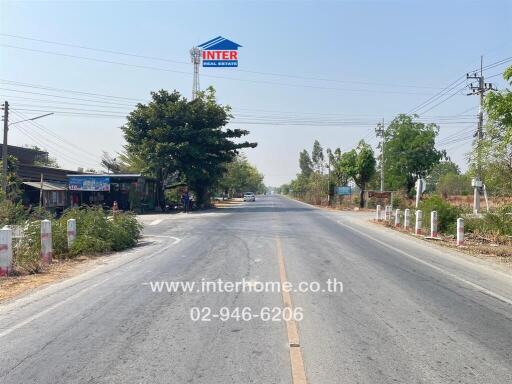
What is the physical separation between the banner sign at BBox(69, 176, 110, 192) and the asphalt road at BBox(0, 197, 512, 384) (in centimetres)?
2793

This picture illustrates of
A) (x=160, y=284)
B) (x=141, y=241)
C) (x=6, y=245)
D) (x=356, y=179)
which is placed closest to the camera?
(x=160, y=284)

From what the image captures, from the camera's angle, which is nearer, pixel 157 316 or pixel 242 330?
pixel 242 330

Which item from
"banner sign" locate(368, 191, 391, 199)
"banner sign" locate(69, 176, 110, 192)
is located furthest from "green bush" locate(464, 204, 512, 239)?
"banner sign" locate(69, 176, 110, 192)

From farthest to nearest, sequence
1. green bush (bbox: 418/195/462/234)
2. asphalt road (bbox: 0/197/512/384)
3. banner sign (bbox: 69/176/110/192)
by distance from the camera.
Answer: banner sign (bbox: 69/176/110/192) < green bush (bbox: 418/195/462/234) < asphalt road (bbox: 0/197/512/384)

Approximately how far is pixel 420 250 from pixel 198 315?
35.1 ft

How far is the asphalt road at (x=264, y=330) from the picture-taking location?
4.70 metres

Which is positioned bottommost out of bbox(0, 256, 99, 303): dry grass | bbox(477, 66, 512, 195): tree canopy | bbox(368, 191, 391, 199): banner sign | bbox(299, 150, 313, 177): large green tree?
bbox(0, 256, 99, 303): dry grass

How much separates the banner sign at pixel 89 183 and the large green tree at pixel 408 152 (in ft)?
106

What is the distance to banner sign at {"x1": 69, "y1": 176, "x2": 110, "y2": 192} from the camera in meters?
37.8

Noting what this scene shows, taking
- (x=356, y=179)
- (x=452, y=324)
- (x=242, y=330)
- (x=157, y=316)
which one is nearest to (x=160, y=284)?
(x=157, y=316)

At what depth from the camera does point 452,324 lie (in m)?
6.46

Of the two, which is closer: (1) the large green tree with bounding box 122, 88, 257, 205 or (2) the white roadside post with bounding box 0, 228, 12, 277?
(2) the white roadside post with bounding box 0, 228, 12, 277

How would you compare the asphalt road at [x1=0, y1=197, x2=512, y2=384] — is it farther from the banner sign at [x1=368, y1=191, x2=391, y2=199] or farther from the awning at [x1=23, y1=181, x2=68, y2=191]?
the banner sign at [x1=368, y1=191, x2=391, y2=199]

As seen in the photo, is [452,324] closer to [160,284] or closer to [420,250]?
[160,284]
